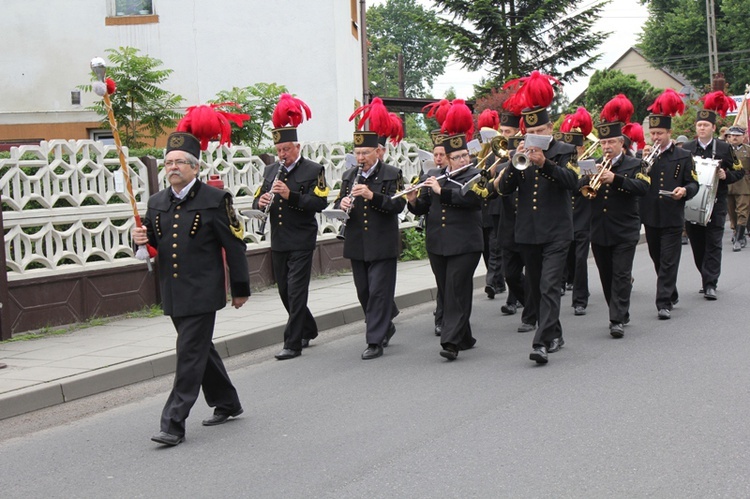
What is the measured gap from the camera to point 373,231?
9258 millimetres

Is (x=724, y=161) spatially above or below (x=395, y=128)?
below

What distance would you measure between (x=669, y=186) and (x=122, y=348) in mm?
5968

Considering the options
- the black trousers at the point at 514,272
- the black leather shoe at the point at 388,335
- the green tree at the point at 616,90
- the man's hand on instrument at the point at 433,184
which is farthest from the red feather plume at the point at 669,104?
the green tree at the point at 616,90

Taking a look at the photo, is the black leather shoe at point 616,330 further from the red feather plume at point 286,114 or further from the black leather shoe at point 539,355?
the red feather plume at point 286,114

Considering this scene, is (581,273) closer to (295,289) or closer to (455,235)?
(455,235)

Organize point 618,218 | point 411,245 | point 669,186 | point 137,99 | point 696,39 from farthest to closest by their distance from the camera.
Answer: point 696,39, point 411,245, point 137,99, point 669,186, point 618,218

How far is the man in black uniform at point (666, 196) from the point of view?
10750 mm

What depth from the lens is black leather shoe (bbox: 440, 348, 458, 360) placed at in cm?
862

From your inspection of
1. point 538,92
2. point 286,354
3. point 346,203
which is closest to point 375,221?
point 346,203

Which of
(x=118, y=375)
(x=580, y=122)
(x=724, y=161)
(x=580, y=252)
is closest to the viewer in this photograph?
(x=118, y=375)

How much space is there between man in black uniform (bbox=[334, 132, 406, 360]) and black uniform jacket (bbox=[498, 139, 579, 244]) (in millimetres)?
1129

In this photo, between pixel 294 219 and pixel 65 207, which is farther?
pixel 65 207


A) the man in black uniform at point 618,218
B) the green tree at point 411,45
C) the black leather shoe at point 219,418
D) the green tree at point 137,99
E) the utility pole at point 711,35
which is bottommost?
the black leather shoe at point 219,418

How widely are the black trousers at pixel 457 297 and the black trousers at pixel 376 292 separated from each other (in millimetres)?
602
